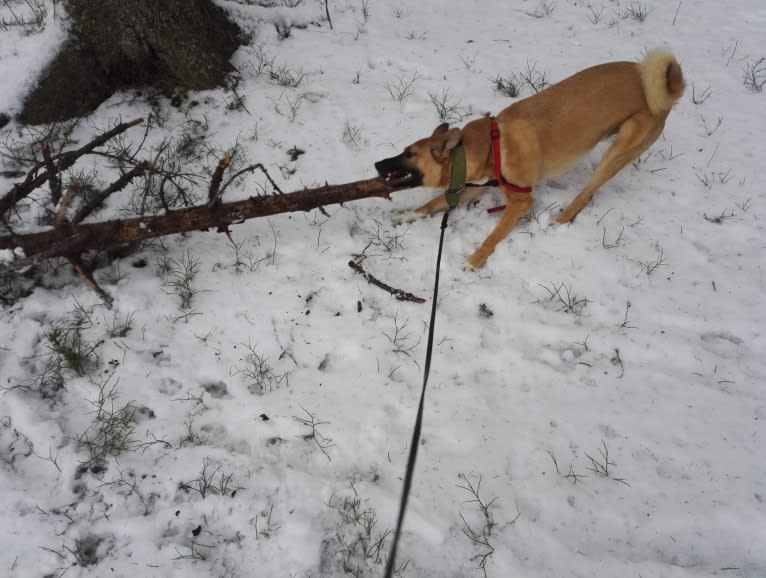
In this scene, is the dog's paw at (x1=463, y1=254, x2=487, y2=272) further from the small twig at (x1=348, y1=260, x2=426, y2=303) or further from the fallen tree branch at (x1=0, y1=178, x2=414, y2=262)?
the fallen tree branch at (x1=0, y1=178, x2=414, y2=262)

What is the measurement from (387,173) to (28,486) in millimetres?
2455

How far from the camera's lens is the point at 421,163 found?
9.32 feet

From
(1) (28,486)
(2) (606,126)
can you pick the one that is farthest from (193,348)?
(2) (606,126)

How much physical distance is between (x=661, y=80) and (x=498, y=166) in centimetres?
115

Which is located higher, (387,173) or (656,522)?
(387,173)

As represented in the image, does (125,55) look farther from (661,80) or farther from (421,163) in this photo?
(661,80)

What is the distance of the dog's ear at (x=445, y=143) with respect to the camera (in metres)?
2.74

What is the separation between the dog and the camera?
283 centimetres

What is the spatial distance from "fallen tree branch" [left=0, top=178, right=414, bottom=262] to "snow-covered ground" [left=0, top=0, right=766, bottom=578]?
0.27m

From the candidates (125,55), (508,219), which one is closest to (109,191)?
(125,55)

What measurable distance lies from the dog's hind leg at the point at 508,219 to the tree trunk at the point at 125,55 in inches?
106

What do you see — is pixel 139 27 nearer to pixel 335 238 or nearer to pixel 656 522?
pixel 335 238

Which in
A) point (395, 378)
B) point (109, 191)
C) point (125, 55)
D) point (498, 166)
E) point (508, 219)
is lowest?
point (395, 378)

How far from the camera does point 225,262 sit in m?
2.90
